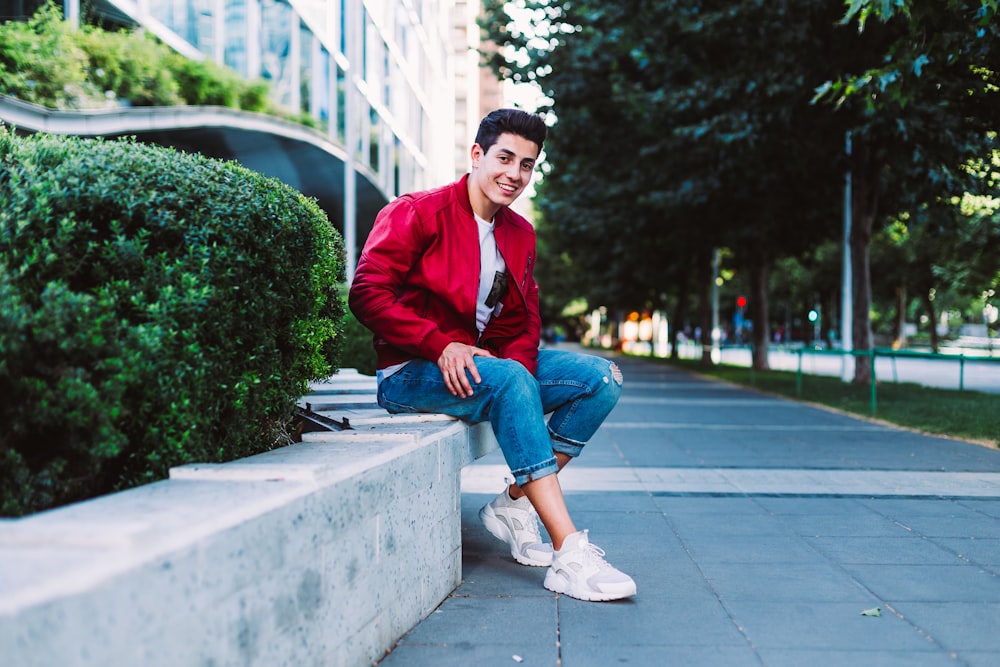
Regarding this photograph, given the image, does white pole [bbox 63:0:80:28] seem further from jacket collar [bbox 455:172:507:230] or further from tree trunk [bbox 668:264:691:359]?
tree trunk [bbox 668:264:691:359]

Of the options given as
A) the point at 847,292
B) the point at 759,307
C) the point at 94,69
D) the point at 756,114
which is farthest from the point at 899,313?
the point at 94,69

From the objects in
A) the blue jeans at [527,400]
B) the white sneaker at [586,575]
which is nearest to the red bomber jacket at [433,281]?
the blue jeans at [527,400]

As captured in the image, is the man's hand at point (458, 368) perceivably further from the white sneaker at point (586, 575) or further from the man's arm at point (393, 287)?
the white sneaker at point (586, 575)

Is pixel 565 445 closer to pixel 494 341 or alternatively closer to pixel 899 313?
pixel 494 341

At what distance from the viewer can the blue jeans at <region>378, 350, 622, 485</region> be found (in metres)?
3.27

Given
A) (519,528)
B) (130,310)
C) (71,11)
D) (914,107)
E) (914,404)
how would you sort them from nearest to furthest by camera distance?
(130,310)
(519,528)
(914,107)
(914,404)
(71,11)

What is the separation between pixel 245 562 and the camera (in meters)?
1.84

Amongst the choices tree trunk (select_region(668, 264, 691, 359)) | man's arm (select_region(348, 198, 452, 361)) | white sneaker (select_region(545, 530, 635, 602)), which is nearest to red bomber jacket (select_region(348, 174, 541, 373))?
man's arm (select_region(348, 198, 452, 361))

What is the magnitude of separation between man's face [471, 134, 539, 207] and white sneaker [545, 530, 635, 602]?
1.40m

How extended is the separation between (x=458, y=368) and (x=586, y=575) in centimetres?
88

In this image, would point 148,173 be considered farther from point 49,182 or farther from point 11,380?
point 11,380

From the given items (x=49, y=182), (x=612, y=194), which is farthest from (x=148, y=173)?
(x=612, y=194)

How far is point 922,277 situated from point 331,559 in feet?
136

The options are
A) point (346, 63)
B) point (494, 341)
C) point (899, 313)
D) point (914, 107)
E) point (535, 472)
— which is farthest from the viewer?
point (899, 313)
